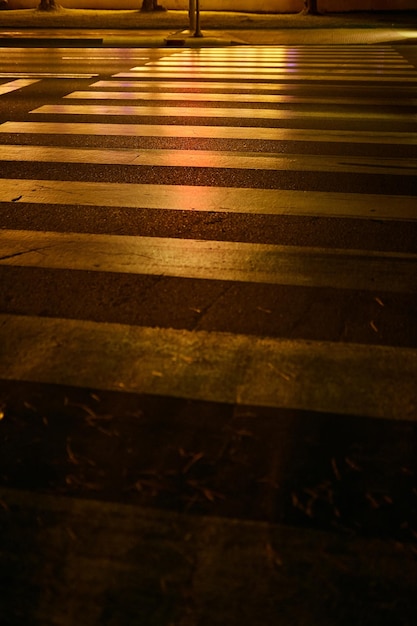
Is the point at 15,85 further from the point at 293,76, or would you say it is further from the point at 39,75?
the point at 293,76

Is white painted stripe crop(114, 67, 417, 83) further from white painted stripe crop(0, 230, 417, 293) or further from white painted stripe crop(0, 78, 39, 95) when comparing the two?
white painted stripe crop(0, 230, 417, 293)

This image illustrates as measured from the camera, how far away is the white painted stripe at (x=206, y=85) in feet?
39.9

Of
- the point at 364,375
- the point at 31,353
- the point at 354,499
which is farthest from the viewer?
the point at 31,353

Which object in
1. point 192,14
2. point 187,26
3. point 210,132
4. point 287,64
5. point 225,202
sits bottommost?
point 225,202

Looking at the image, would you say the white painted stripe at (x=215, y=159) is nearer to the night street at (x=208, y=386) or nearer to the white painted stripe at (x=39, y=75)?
the night street at (x=208, y=386)

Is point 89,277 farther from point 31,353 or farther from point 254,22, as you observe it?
point 254,22

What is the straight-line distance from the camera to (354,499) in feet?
9.37

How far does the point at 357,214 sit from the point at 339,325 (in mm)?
2109

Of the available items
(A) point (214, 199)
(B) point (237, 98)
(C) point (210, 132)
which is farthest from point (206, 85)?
(A) point (214, 199)

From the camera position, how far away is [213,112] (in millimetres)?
10203

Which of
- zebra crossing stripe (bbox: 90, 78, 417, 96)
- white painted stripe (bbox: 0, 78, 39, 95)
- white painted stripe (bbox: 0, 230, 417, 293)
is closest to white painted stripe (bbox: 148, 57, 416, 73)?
zebra crossing stripe (bbox: 90, 78, 417, 96)

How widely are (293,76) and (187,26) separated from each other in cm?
1385

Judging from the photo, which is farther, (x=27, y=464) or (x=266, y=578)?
(x=27, y=464)

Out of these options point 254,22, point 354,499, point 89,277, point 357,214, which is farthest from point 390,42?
point 354,499
